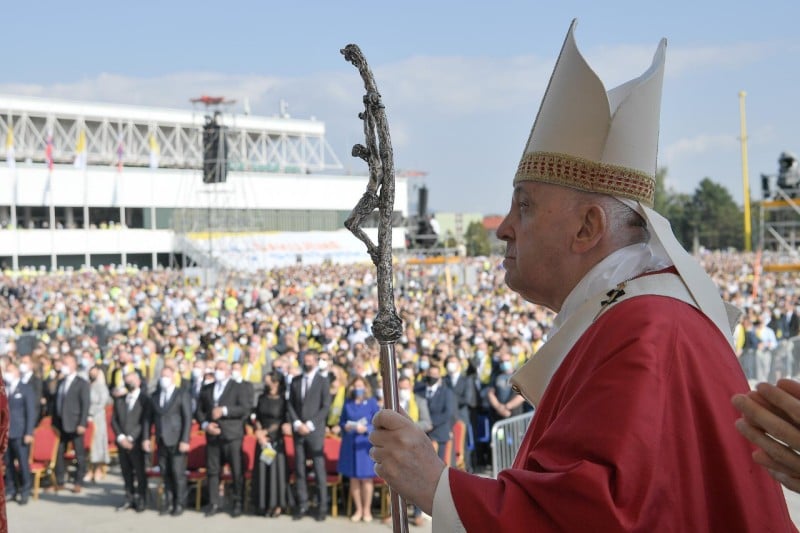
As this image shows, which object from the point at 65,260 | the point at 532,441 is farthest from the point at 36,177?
the point at 532,441

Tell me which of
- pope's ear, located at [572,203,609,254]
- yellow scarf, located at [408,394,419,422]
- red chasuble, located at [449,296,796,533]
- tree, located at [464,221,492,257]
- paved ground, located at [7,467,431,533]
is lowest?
paved ground, located at [7,467,431,533]

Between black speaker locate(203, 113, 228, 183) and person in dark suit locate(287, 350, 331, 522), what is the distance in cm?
3317

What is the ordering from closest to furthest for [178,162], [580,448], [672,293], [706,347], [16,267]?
[580,448] → [706,347] → [672,293] → [16,267] → [178,162]

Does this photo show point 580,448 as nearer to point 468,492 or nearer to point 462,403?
point 468,492

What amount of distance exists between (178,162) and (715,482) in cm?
6041

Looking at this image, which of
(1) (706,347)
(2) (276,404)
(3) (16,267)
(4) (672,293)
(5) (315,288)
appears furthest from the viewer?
(3) (16,267)

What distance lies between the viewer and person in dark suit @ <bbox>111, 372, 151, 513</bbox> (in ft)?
35.6

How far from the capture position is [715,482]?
1.86 metres

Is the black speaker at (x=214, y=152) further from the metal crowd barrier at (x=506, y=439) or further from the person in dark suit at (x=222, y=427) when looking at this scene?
the metal crowd barrier at (x=506, y=439)

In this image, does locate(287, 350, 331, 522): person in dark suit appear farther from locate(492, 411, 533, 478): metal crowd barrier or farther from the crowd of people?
locate(492, 411, 533, 478): metal crowd barrier

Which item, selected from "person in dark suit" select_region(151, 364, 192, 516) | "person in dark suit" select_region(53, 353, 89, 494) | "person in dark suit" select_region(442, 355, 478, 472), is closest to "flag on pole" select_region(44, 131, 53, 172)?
"person in dark suit" select_region(53, 353, 89, 494)

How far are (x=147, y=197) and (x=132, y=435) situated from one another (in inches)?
1785

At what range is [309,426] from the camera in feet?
32.9

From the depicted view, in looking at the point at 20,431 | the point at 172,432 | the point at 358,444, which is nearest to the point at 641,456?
the point at 358,444
